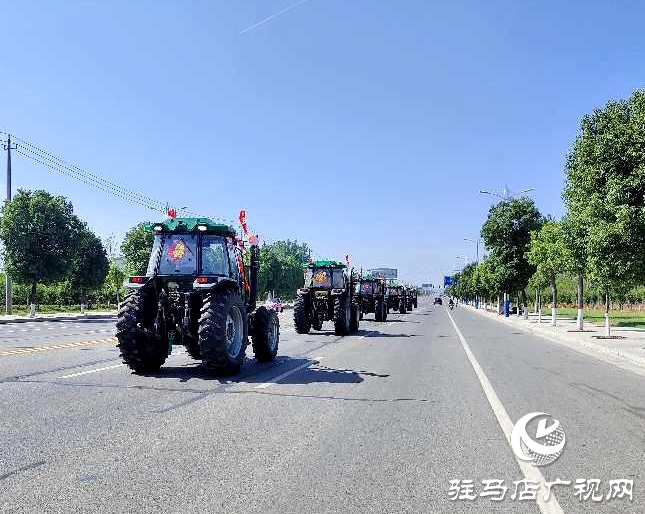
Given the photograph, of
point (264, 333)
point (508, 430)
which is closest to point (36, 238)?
point (264, 333)

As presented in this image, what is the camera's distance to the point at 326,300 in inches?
1037

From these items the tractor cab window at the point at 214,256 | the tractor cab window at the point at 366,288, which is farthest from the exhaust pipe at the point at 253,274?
the tractor cab window at the point at 366,288

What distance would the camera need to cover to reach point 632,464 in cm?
606

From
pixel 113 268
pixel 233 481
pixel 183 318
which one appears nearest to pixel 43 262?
pixel 113 268

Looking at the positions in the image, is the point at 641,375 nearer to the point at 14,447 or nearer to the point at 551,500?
the point at 551,500

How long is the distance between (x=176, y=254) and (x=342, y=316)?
13.5m

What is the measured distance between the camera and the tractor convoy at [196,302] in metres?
11.3

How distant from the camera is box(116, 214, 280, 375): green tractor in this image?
1128cm

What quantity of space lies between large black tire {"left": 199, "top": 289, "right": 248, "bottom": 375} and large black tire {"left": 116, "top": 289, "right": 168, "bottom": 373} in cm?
111

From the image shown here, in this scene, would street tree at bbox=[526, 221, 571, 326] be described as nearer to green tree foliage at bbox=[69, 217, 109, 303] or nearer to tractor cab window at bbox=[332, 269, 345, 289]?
tractor cab window at bbox=[332, 269, 345, 289]

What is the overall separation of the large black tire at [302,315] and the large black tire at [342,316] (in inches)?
46.0

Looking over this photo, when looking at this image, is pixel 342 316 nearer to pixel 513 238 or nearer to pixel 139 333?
pixel 139 333

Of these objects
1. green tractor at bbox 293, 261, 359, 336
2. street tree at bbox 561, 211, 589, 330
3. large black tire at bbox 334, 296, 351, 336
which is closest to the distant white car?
green tractor at bbox 293, 261, 359, 336

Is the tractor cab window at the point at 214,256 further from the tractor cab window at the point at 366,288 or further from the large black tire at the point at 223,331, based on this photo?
the tractor cab window at the point at 366,288
